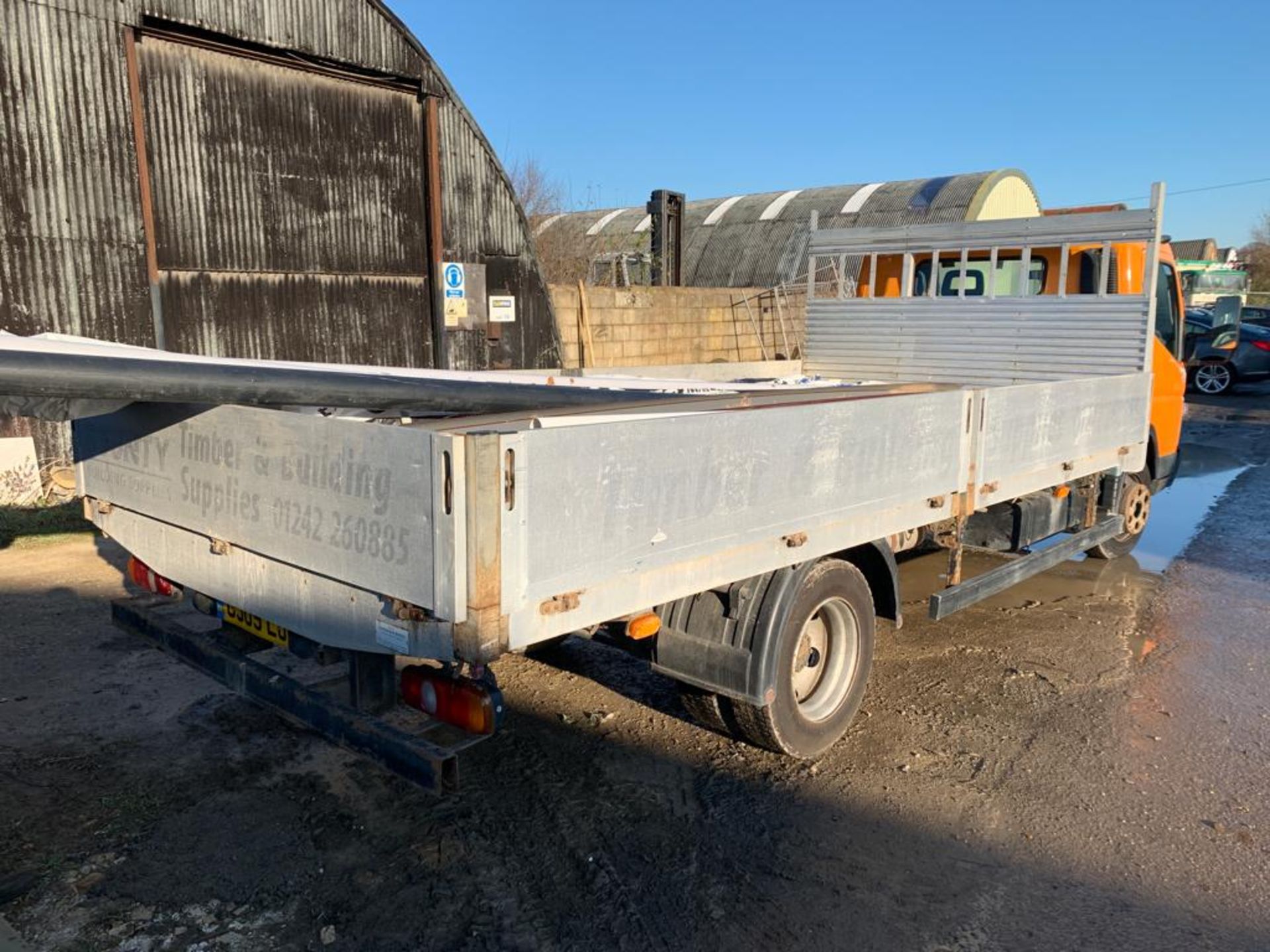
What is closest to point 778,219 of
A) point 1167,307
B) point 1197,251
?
point 1167,307

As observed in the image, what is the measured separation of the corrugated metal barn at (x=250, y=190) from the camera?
9039 mm

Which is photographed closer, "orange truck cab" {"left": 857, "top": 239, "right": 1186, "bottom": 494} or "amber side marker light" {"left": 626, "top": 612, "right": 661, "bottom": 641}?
"amber side marker light" {"left": 626, "top": 612, "right": 661, "bottom": 641}

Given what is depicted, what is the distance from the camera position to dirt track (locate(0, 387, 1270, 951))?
3.14m

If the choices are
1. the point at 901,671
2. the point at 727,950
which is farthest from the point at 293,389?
the point at 901,671

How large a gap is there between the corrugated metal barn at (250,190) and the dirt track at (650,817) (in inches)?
204

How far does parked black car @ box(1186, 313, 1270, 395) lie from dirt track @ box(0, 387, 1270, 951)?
64.4 ft

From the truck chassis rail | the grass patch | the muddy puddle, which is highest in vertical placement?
the truck chassis rail

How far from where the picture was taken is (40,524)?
8.48m

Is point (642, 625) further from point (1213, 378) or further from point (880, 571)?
point (1213, 378)

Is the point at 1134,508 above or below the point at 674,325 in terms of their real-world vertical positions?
below

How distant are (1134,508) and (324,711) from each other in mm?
7010

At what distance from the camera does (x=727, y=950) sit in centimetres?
300

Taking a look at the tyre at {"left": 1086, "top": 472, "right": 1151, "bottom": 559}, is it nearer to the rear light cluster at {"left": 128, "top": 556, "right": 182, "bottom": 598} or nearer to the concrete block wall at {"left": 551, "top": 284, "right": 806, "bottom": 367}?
the concrete block wall at {"left": 551, "top": 284, "right": 806, "bottom": 367}

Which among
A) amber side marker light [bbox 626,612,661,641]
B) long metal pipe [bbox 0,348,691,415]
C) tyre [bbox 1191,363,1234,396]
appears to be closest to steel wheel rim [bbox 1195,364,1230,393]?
tyre [bbox 1191,363,1234,396]
